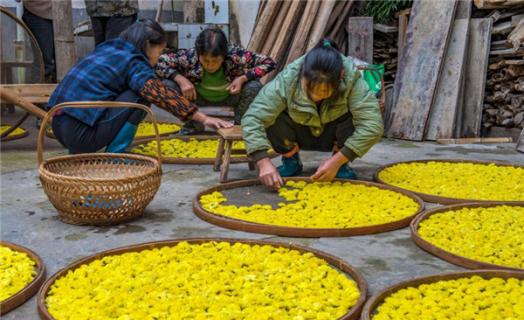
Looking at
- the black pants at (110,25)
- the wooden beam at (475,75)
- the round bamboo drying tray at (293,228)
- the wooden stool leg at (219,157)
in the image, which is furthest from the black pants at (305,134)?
the black pants at (110,25)

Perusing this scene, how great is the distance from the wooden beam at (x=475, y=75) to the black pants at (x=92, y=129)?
9.82 ft

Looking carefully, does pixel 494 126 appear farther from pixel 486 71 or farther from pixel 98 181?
pixel 98 181

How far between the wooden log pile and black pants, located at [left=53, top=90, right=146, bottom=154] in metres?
3.10

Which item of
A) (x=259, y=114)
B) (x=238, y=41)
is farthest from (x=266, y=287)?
(x=238, y=41)

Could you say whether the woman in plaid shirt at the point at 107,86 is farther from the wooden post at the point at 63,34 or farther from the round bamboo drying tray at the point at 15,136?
the wooden post at the point at 63,34

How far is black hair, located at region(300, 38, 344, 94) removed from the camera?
2.76 m

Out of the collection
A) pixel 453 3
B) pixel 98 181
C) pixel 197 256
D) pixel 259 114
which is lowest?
Answer: pixel 197 256

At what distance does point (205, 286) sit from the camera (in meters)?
1.98

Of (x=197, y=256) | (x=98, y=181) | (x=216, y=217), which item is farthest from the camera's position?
(x=216, y=217)

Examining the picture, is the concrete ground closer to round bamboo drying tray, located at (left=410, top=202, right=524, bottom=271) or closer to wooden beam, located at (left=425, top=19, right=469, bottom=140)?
round bamboo drying tray, located at (left=410, top=202, right=524, bottom=271)

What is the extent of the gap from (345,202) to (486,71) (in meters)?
2.86

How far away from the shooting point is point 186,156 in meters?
4.12

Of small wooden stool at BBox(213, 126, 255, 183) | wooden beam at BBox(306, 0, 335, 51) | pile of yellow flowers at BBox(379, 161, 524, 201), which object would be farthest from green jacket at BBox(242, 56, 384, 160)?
wooden beam at BBox(306, 0, 335, 51)

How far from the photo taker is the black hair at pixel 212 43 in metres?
3.86
